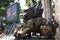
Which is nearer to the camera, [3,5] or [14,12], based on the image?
[14,12]

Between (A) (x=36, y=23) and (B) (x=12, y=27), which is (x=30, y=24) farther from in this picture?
(B) (x=12, y=27)

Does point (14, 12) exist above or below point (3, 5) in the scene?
above

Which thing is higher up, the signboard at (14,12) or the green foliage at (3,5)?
the signboard at (14,12)

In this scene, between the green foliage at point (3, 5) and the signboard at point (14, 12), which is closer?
the signboard at point (14, 12)

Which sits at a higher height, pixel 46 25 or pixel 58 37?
pixel 46 25

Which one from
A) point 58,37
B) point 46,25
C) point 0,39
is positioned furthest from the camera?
point 0,39

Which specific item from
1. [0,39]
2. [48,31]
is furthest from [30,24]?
[0,39]

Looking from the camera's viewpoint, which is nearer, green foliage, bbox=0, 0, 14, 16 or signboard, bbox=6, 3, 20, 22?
signboard, bbox=6, 3, 20, 22

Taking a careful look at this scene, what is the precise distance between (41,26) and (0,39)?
220 inches

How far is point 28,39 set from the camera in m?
5.26

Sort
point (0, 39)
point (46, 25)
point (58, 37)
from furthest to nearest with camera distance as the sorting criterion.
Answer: point (0, 39) < point (58, 37) < point (46, 25)

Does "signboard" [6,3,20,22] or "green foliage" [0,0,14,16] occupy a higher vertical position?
"signboard" [6,3,20,22]

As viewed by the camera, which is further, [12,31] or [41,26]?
[12,31]

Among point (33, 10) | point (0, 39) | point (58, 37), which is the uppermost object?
point (33, 10)
